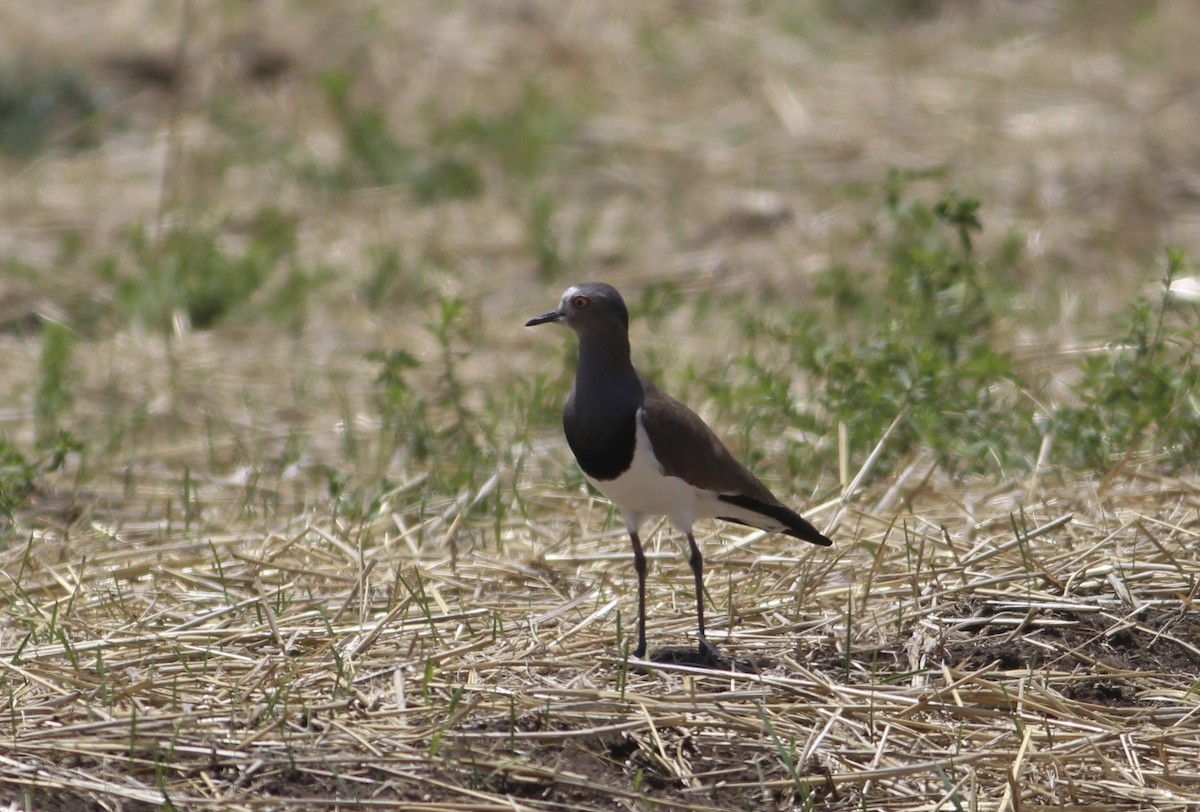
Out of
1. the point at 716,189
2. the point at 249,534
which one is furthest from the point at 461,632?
the point at 716,189

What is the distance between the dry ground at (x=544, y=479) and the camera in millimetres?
3551

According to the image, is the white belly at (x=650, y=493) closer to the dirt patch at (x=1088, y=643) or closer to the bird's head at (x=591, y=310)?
the bird's head at (x=591, y=310)

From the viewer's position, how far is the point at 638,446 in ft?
13.1

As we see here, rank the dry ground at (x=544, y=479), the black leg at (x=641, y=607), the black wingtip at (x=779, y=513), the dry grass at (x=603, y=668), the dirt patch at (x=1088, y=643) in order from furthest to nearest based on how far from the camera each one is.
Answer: the black wingtip at (x=779, y=513)
the black leg at (x=641, y=607)
the dirt patch at (x=1088, y=643)
the dry ground at (x=544, y=479)
the dry grass at (x=603, y=668)

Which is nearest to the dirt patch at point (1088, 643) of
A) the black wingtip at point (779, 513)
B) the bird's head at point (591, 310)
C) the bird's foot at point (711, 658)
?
the black wingtip at point (779, 513)

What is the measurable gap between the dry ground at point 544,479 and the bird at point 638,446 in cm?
31

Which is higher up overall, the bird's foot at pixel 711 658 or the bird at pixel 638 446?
the bird at pixel 638 446

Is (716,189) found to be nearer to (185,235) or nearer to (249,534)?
(185,235)

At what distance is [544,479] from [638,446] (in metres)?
1.83

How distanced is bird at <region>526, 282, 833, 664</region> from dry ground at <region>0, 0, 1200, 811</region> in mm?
308

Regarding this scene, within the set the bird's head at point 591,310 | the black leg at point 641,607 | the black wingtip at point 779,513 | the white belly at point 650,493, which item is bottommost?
the black leg at point 641,607

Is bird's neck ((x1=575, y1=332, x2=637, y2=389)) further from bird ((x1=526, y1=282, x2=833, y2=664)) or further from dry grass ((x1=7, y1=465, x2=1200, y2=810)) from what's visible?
dry grass ((x1=7, y1=465, x2=1200, y2=810))

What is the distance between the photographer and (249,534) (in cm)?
516

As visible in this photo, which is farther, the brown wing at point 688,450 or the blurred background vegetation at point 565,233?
the blurred background vegetation at point 565,233
